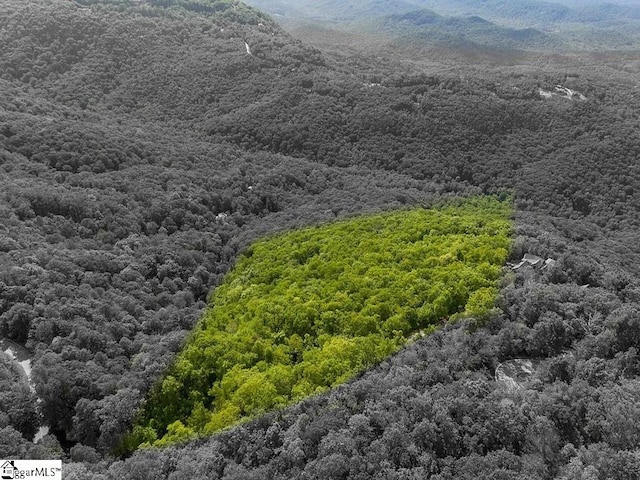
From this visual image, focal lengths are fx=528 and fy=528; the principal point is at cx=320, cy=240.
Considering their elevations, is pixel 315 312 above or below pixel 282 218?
above

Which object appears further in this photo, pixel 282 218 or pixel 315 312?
pixel 282 218

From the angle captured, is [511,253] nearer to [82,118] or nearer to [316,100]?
[316,100]

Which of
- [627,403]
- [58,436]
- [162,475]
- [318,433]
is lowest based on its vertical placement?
[58,436]

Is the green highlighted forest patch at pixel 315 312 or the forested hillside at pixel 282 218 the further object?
the green highlighted forest patch at pixel 315 312

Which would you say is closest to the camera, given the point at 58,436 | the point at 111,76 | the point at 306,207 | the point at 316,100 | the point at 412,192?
the point at 58,436

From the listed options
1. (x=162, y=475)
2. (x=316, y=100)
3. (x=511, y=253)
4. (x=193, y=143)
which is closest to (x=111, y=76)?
(x=193, y=143)
